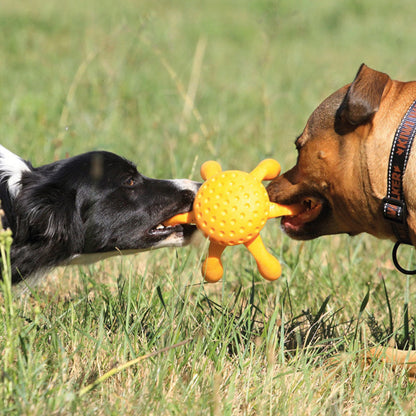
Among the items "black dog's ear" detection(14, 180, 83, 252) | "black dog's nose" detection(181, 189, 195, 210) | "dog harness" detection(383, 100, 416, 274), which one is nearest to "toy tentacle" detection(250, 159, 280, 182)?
"black dog's nose" detection(181, 189, 195, 210)

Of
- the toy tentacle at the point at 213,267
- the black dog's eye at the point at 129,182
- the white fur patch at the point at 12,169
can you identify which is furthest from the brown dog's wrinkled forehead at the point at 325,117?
the white fur patch at the point at 12,169

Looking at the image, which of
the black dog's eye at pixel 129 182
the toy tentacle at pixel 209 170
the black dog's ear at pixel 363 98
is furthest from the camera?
the black dog's eye at pixel 129 182

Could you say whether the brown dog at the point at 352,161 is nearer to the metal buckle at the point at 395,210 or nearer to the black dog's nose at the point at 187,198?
the metal buckle at the point at 395,210

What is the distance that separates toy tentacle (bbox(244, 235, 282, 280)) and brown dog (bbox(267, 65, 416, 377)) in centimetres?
28

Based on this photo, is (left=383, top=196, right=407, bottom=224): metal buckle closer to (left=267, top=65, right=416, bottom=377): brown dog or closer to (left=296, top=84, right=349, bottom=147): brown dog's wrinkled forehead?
(left=267, top=65, right=416, bottom=377): brown dog

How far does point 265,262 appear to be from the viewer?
9.75ft

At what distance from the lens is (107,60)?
278 inches

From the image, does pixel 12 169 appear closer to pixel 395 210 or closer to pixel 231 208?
pixel 231 208

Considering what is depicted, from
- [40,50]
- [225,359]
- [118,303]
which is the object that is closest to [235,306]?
[225,359]

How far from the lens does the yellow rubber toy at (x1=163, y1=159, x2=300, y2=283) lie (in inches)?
111

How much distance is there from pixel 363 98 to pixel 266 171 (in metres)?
0.65

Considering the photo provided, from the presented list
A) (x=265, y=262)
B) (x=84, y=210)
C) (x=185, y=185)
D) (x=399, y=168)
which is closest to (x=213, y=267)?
(x=265, y=262)

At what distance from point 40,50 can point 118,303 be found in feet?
18.3

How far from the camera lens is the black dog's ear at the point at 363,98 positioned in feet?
8.68
